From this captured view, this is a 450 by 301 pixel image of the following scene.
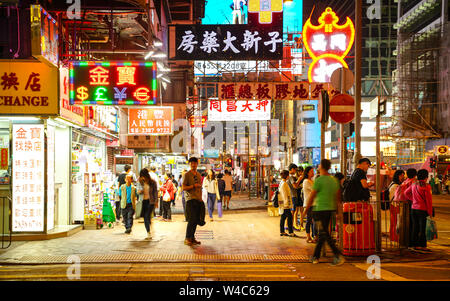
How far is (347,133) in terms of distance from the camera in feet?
37.0

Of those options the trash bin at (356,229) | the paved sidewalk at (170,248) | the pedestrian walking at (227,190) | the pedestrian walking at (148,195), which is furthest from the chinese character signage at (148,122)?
the trash bin at (356,229)

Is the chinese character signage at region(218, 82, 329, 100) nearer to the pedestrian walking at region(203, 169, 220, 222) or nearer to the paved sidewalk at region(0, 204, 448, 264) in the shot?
the pedestrian walking at region(203, 169, 220, 222)

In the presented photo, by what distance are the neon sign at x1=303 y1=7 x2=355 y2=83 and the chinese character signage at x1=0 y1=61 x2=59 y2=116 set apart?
34.1ft

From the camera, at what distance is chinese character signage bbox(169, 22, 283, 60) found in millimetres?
17438

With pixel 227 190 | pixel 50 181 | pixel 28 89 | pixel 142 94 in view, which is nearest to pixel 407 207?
pixel 142 94

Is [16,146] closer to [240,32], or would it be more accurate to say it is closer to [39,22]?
[39,22]

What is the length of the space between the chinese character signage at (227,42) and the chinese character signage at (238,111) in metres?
8.67

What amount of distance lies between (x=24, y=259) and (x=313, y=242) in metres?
6.70

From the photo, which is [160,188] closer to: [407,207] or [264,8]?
[264,8]

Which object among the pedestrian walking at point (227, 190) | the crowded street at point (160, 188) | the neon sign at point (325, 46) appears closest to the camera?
the crowded street at point (160, 188)

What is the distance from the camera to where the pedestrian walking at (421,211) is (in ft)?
35.0

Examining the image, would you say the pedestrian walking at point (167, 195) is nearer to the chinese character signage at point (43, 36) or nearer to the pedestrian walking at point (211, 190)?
the pedestrian walking at point (211, 190)

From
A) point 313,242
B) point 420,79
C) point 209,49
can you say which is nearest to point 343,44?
point 209,49

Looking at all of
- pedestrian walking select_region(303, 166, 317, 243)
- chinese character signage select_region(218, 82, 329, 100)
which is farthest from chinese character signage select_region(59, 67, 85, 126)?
chinese character signage select_region(218, 82, 329, 100)
